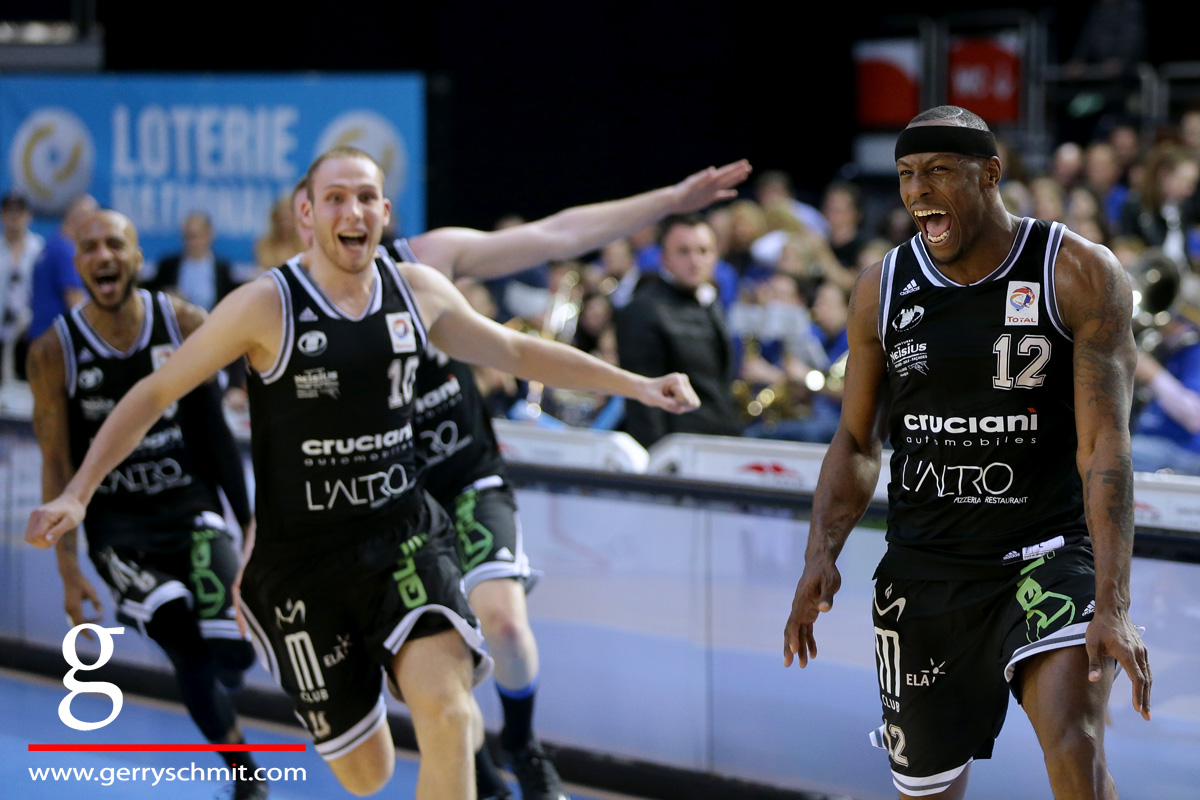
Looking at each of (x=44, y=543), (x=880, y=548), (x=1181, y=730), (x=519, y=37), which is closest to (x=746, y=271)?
(x=519, y=37)

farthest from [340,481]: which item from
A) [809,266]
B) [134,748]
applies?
[809,266]

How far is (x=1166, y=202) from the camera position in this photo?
8.19 m

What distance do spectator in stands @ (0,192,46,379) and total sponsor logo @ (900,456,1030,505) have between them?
828 centimetres

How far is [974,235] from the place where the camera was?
3.07 m

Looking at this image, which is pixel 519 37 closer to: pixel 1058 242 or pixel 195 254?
pixel 195 254

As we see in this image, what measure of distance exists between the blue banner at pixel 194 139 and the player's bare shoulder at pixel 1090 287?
7446 mm

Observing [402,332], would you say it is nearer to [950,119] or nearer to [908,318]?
[908,318]

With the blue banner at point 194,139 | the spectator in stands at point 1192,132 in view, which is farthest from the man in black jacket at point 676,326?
Answer: the spectator in stands at point 1192,132

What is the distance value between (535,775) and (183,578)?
1.26 metres

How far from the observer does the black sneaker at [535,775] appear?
4.48 meters

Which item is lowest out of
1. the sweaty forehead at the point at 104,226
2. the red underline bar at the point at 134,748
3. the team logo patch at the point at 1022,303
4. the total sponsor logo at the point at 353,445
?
the red underline bar at the point at 134,748

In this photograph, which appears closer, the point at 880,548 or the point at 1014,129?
the point at 880,548

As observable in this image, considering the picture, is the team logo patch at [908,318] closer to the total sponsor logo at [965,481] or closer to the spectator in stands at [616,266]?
the total sponsor logo at [965,481]

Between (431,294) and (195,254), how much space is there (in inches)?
233
